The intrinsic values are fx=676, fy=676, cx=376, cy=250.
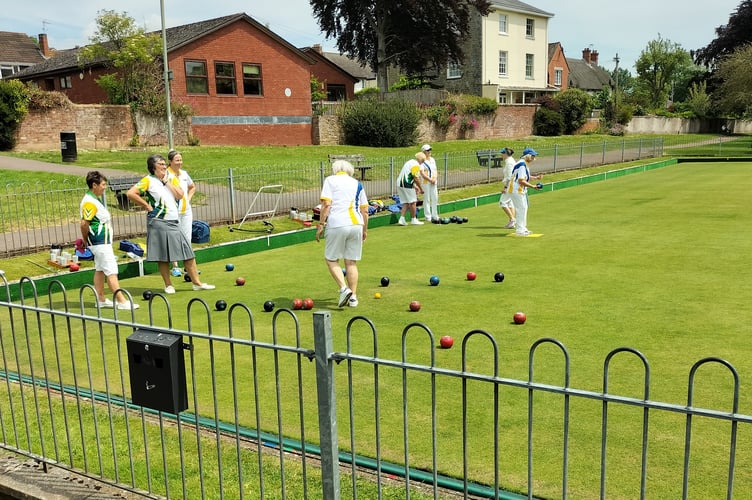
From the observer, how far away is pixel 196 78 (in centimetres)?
3281

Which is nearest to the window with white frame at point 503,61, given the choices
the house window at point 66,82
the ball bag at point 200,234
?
the house window at point 66,82

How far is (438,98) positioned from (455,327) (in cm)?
4121

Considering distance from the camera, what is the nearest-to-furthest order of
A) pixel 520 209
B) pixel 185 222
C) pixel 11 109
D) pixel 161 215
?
1. pixel 161 215
2. pixel 185 222
3. pixel 520 209
4. pixel 11 109

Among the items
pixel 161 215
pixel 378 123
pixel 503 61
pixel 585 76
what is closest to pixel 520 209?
pixel 161 215

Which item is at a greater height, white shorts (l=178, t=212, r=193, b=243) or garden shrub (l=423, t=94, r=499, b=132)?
garden shrub (l=423, t=94, r=499, b=132)

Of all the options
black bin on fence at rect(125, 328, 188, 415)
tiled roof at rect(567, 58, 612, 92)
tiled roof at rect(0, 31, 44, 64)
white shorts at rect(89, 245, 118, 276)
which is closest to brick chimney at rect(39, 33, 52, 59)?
tiled roof at rect(0, 31, 44, 64)

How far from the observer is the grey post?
332 centimetres

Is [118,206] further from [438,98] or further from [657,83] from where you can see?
[657,83]

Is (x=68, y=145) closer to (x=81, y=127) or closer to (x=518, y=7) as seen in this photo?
(x=81, y=127)

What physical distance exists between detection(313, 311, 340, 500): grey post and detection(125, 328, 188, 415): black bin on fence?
36.5 inches

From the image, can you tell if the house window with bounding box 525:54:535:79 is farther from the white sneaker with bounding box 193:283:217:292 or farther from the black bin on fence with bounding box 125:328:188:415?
the black bin on fence with bounding box 125:328:188:415

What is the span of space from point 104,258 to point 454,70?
48991 mm

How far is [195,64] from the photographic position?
3281 cm

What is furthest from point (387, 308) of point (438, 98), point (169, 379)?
point (438, 98)
